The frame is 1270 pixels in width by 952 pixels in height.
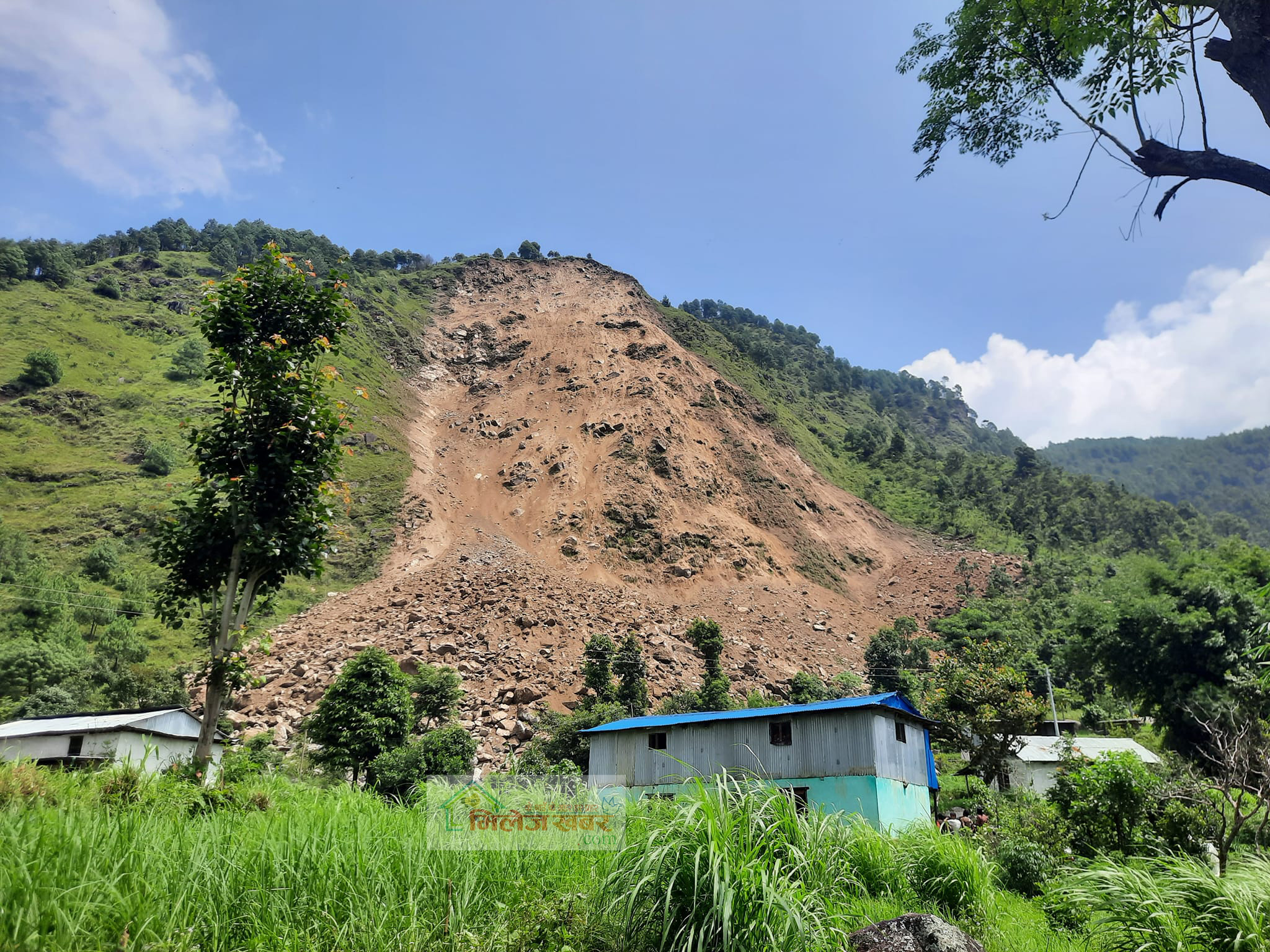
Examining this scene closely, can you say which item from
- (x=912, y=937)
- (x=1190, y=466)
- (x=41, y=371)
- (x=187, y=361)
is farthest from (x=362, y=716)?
(x=1190, y=466)

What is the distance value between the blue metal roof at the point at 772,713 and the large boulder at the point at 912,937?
46.5ft

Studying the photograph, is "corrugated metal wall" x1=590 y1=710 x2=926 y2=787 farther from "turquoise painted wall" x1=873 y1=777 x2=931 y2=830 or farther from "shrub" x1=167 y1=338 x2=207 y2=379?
"shrub" x1=167 y1=338 x2=207 y2=379

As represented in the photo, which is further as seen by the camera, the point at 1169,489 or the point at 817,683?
the point at 1169,489

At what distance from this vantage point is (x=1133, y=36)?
5434mm

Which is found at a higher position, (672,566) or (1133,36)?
(672,566)

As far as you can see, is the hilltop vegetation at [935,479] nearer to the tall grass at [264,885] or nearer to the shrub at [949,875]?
the shrub at [949,875]

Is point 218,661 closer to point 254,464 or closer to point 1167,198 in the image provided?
point 254,464

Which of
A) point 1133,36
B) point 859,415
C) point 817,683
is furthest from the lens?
point 859,415

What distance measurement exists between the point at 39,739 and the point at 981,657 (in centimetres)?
3581

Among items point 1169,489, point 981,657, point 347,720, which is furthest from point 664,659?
point 1169,489

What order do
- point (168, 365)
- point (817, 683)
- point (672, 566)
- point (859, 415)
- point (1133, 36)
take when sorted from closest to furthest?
point (1133, 36) < point (817, 683) < point (672, 566) < point (168, 365) < point (859, 415)

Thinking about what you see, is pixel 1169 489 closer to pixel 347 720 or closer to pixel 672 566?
pixel 672 566

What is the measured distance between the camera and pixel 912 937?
4.68m

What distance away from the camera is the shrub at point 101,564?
136ft
